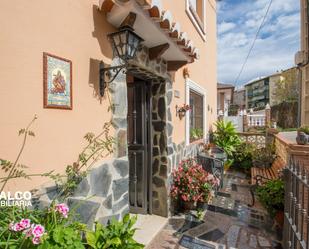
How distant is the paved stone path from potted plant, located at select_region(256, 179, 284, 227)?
234 mm

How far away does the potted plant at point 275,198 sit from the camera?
3.74 m

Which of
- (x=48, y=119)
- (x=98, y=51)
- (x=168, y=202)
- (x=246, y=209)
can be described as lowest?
(x=246, y=209)

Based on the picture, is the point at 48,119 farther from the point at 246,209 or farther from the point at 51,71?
the point at 246,209

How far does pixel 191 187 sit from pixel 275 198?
4.55 ft

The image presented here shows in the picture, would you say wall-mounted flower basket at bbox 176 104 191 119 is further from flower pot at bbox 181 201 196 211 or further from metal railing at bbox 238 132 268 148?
metal railing at bbox 238 132 268 148

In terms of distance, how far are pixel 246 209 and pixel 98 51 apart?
429 cm

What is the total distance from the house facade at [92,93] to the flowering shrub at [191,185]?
229mm

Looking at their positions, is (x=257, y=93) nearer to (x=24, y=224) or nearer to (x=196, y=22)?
(x=196, y=22)

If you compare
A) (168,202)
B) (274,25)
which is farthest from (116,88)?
(274,25)

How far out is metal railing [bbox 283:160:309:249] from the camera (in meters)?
2.47

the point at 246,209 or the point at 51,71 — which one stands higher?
the point at 51,71

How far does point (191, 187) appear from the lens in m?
4.27

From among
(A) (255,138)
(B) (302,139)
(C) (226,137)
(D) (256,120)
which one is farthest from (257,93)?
(B) (302,139)

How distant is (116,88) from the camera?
8.91 feet
